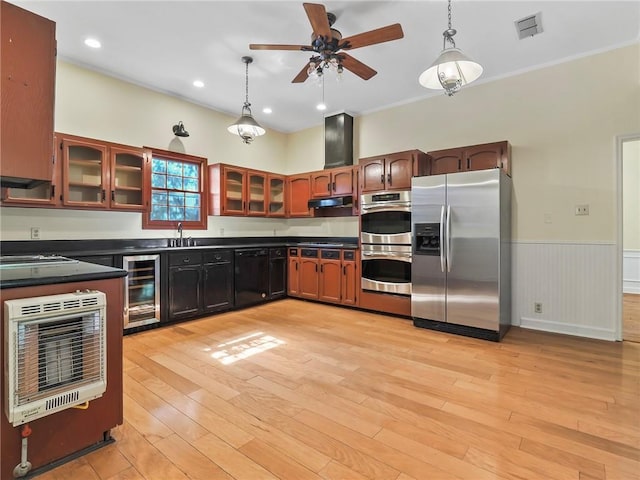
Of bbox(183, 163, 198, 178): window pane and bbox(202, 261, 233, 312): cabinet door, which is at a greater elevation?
bbox(183, 163, 198, 178): window pane

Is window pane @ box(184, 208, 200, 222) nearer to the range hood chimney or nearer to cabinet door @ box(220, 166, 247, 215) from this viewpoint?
cabinet door @ box(220, 166, 247, 215)

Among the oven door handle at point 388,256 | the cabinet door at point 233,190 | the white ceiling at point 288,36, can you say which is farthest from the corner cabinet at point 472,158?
the cabinet door at point 233,190

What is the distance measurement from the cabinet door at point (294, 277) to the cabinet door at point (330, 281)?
18.5 inches

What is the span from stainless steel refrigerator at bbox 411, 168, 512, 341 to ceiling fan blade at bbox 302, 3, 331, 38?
1976 millimetres

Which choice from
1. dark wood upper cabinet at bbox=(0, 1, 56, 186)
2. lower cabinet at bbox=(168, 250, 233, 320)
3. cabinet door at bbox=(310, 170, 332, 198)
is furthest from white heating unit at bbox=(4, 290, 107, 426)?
cabinet door at bbox=(310, 170, 332, 198)

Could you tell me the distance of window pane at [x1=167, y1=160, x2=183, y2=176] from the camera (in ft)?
14.7

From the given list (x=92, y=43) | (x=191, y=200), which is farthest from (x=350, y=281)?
(x=92, y=43)

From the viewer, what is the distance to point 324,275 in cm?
500

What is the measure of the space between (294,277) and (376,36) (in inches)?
146

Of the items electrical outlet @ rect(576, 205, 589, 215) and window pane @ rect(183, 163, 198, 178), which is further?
window pane @ rect(183, 163, 198, 178)

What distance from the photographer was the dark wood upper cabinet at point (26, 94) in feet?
4.82

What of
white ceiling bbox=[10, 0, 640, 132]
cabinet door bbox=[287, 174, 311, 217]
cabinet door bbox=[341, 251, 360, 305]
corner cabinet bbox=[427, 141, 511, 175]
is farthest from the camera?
cabinet door bbox=[287, 174, 311, 217]

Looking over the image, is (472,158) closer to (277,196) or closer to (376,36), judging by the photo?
(376,36)

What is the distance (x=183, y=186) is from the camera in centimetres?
467
